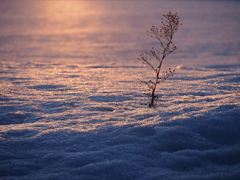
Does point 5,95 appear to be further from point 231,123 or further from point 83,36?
point 83,36

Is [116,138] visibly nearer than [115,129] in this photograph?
Yes

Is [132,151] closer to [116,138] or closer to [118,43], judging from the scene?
[116,138]

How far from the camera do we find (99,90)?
8.99 metres

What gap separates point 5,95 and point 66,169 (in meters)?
5.05

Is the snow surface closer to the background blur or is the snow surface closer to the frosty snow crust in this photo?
the frosty snow crust

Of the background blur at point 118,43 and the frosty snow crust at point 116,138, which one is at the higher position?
the background blur at point 118,43

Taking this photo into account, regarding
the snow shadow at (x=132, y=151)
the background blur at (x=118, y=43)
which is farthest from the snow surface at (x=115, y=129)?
the background blur at (x=118, y=43)

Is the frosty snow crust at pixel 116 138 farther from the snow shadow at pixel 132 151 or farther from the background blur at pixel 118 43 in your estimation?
the background blur at pixel 118 43

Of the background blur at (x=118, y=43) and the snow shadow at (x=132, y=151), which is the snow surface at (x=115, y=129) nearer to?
the snow shadow at (x=132, y=151)

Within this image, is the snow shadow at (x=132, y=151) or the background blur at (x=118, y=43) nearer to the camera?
the snow shadow at (x=132, y=151)

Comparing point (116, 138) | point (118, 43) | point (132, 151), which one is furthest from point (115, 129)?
point (118, 43)

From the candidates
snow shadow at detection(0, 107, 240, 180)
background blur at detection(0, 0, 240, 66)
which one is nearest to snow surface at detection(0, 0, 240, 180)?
snow shadow at detection(0, 107, 240, 180)

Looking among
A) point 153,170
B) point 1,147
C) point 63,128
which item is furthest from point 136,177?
point 1,147

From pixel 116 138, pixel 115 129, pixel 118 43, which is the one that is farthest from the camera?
pixel 118 43
